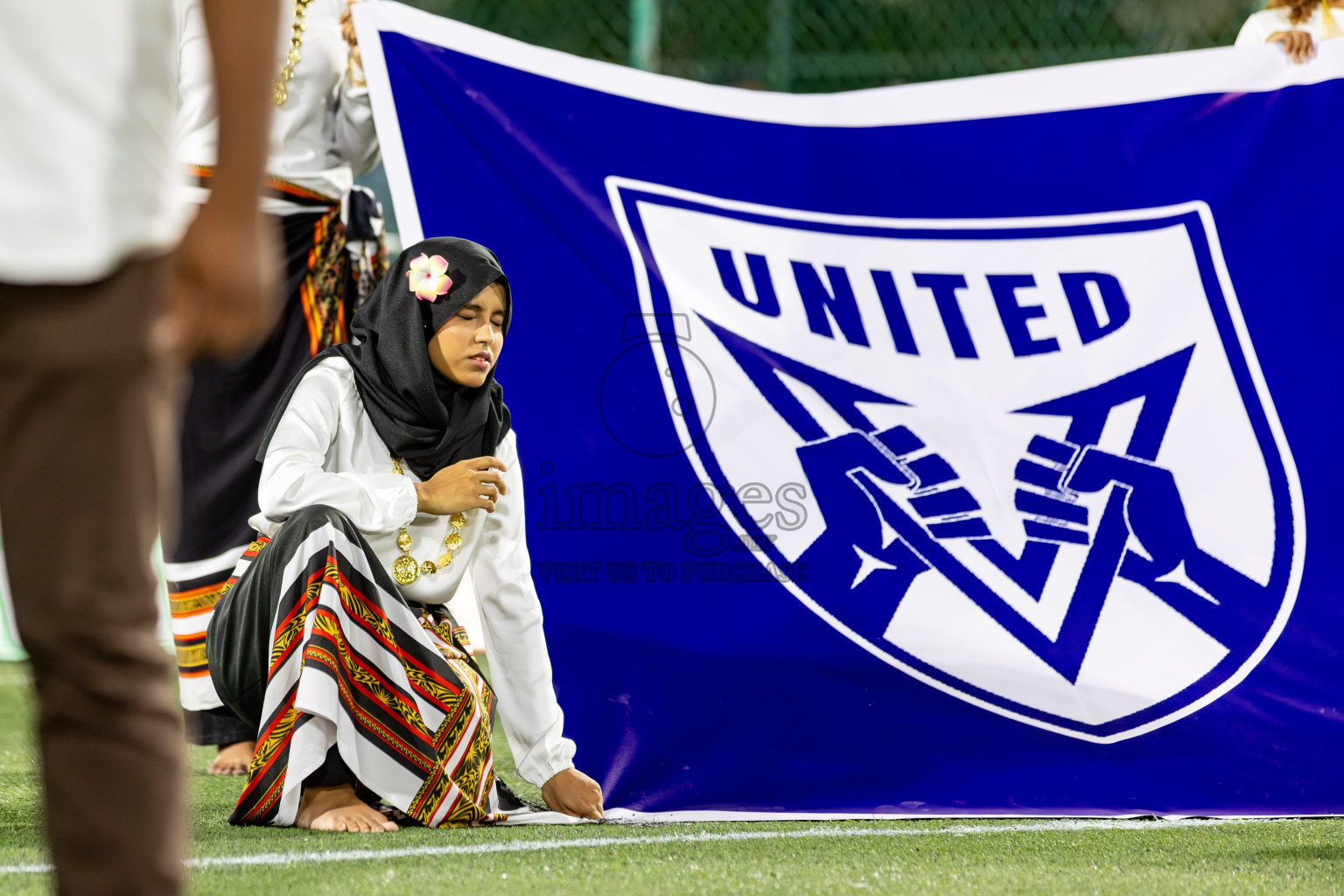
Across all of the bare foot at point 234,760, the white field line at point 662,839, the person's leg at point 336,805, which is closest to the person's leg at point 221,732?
the bare foot at point 234,760

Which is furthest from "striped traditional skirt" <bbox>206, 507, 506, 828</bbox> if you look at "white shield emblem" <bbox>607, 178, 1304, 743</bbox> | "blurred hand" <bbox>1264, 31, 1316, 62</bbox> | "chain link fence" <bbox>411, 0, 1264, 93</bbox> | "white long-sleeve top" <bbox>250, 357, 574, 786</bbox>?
"chain link fence" <bbox>411, 0, 1264, 93</bbox>

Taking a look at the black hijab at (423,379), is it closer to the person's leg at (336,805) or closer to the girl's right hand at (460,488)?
the girl's right hand at (460,488)

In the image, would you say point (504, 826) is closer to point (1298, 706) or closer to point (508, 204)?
point (508, 204)

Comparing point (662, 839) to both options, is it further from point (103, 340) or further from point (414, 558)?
point (103, 340)

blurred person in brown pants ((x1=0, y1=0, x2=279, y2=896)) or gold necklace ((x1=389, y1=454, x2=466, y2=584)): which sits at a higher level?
blurred person in brown pants ((x1=0, y1=0, x2=279, y2=896))

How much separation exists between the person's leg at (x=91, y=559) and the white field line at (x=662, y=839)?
3.24 feet

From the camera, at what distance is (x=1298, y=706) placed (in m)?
2.56

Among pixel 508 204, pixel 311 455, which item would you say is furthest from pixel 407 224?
pixel 311 455

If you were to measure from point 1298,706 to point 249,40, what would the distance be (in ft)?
7.11

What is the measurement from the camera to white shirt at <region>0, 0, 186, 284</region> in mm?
991

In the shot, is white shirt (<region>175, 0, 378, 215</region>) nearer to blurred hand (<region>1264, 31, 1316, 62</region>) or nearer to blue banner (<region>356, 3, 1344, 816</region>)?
blue banner (<region>356, 3, 1344, 816</region>)

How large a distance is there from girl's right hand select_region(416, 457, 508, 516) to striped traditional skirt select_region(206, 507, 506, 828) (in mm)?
136

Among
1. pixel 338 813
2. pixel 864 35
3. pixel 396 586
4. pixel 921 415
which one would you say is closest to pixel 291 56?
pixel 396 586

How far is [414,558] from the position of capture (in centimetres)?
252
